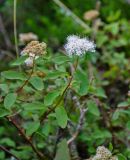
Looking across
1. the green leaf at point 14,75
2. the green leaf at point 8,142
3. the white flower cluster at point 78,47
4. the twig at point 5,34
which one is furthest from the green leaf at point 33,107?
the twig at point 5,34

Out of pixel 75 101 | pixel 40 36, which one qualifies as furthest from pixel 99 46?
pixel 75 101

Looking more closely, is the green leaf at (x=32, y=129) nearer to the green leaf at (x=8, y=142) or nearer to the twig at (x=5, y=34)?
the green leaf at (x=8, y=142)

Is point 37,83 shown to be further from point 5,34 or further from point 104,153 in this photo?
point 5,34

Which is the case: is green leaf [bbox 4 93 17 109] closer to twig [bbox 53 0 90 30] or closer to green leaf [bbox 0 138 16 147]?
green leaf [bbox 0 138 16 147]

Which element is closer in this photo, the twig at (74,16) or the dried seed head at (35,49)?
the dried seed head at (35,49)

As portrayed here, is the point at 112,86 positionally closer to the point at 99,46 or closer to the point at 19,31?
the point at 99,46

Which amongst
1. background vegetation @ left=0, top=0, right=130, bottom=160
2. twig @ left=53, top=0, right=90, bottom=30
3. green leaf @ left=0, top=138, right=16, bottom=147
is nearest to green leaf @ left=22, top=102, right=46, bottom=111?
background vegetation @ left=0, top=0, right=130, bottom=160

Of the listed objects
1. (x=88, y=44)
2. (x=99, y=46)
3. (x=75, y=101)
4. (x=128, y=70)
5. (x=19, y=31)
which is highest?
(x=19, y=31)

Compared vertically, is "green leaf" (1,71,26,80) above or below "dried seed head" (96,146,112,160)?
above
